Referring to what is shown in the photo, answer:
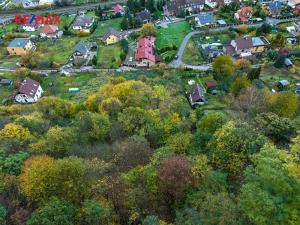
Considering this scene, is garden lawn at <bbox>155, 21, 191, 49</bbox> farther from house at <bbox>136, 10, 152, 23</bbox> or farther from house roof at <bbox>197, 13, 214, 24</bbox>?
house at <bbox>136, 10, 152, 23</bbox>

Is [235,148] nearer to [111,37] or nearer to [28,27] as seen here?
[111,37]

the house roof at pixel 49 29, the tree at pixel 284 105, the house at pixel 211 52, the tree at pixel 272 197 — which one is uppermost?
the tree at pixel 272 197

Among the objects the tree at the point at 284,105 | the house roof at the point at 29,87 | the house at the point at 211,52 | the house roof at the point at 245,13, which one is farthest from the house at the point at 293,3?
the house roof at the point at 29,87

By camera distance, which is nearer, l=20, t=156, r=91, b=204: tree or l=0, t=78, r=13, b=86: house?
l=20, t=156, r=91, b=204: tree

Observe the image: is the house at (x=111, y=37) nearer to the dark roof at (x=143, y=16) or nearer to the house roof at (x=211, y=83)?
the dark roof at (x=143, y=16)

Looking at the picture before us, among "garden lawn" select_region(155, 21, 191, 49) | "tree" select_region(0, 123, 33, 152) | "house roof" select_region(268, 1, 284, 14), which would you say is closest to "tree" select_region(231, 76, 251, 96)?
"garden lawn" select_region(155, 21, 191, 49)

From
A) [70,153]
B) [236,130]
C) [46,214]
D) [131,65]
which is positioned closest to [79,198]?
[46,214]

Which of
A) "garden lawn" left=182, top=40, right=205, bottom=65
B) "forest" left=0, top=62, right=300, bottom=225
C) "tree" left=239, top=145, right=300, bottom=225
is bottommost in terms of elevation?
"garden lawn" left=182, top=40, right=205, bottom=65
